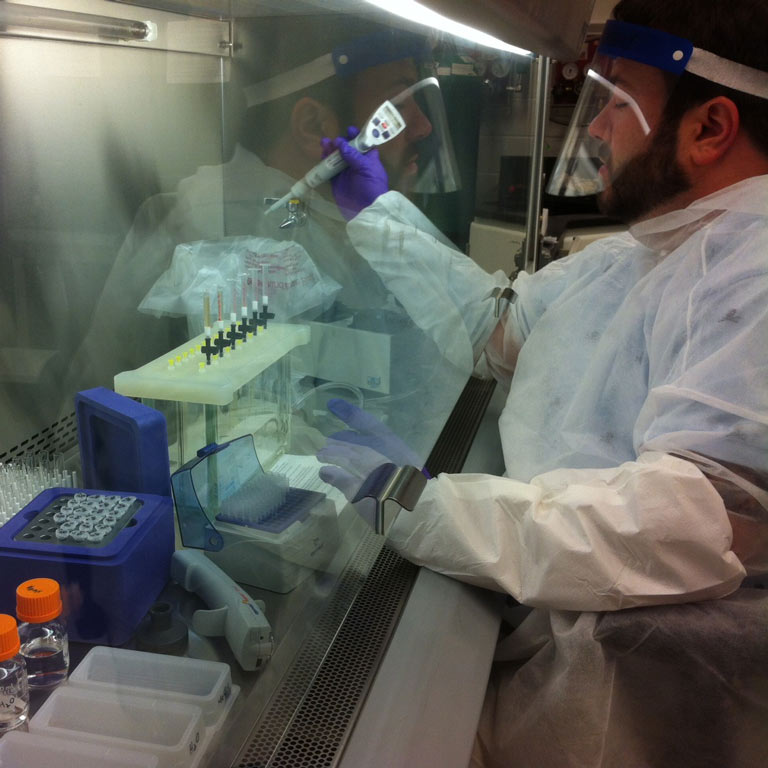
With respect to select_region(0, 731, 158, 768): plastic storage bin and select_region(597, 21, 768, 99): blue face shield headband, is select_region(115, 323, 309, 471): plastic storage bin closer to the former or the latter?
select_region(0, 731, 158, 768): plastic storage bin

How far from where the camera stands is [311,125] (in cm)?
126

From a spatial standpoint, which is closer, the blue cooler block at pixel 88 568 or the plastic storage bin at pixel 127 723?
the plastic storage bin at pixel 127 723

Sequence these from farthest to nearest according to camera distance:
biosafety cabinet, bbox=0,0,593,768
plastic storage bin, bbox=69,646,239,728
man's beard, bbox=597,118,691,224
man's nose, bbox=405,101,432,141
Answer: man's nose, bbox=405,101,432,141, man's beard, bbox=597,118,691,224, biosafety cabinet, bbox=0,0,593,768, plastic storage bin, bbox=69,646,239,728

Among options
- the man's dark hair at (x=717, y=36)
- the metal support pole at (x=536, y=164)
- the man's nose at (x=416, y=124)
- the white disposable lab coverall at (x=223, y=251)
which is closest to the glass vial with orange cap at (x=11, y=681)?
the white disposable lab coverall at (x=223, y=251)

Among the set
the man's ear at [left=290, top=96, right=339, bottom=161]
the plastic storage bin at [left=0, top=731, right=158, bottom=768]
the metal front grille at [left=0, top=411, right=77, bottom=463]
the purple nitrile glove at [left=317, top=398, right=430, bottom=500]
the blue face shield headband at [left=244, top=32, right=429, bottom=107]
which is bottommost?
the plastic storage bin at [left=0, top=731, right=158, bottom=768]

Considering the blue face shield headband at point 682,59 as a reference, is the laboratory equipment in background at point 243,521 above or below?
below

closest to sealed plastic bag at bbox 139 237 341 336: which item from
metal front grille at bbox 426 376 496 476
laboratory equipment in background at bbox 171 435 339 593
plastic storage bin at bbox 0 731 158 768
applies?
laboratory equipment in background at bbox 171 435 339 593

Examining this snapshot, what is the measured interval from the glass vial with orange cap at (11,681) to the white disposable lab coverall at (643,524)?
0.58 meters

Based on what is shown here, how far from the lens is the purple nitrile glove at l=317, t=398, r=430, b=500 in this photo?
3.75ft

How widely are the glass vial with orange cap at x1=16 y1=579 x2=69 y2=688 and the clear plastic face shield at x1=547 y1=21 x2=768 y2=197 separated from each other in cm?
117

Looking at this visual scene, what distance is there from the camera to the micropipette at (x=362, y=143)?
132 centimetres

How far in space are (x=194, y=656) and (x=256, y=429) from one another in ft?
1.25

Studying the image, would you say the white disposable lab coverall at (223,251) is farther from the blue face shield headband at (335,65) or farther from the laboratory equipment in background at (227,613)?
the laboratory equipment in background at (227,613)

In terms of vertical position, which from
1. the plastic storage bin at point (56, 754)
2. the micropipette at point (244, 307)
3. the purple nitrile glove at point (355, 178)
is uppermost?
the purple nitrile glove at point (355, 178)
